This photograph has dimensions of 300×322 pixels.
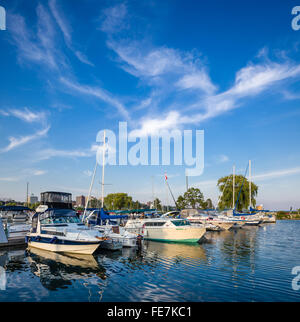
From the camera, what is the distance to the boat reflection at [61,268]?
15.0 metres

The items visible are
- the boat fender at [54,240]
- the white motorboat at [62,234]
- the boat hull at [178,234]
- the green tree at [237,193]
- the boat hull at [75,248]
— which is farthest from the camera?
the green tree at [237,193]

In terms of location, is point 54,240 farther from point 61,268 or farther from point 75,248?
point 61,268

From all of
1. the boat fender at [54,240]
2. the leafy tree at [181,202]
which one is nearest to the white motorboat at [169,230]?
the boat fender at [54,240]

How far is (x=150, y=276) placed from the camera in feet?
51.9

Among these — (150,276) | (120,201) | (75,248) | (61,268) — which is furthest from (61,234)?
(120,201)

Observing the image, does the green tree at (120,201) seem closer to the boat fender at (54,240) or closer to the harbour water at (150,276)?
the harbour water at (150,276)

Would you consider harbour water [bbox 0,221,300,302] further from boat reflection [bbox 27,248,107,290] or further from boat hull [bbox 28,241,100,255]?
boat hull [bbox 28,241,100,255]

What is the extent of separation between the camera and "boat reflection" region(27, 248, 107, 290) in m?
15.0

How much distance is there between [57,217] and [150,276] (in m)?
14.7

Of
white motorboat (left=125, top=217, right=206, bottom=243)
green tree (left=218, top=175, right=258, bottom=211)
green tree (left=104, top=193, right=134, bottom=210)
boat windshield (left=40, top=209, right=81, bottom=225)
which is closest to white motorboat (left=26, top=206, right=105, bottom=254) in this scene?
boat windshield (left=40, top=209, right=81, bottom=225)
